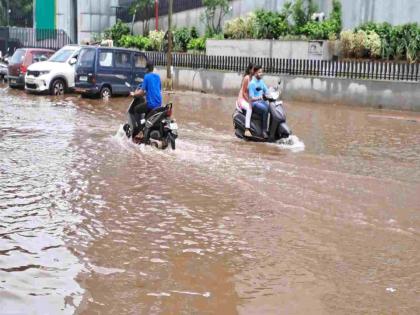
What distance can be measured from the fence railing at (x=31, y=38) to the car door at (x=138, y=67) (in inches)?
758

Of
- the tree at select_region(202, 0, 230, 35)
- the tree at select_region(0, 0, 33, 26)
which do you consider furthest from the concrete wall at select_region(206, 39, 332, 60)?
the tree at select_region(0, 0, 33, 26)

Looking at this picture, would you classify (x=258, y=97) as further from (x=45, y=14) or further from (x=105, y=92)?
(x=45, y=14)

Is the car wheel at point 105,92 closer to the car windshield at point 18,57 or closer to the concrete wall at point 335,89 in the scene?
the car windshield at point 18,57

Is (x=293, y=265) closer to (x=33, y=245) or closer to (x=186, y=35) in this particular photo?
(x=33, y=245)

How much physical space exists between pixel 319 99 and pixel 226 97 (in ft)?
12.2

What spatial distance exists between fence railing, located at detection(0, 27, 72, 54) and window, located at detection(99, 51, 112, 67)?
780 inches

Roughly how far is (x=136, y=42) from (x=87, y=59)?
14870 millimetres

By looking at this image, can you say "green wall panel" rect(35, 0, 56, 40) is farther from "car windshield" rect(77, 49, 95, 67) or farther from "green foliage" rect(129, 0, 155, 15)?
"car windshield" rect(77, 49, 95, 67)

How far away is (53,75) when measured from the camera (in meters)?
20.8

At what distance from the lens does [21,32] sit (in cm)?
4144

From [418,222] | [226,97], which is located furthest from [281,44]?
[418,222]

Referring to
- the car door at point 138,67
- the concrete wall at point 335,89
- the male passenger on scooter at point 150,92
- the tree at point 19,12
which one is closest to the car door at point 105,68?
the car door at point 138,67

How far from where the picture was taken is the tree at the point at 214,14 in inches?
1207

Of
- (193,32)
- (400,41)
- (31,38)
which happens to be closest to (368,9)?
(400,41)
